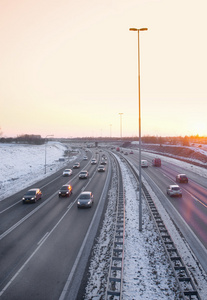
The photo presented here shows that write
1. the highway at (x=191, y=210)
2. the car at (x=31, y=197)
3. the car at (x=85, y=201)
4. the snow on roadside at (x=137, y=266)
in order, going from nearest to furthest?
the snow on roadside at (x=137, y=266)
the highway at (x=191, y=210)
the car at (x=85, y=201)
the car at (x=31, y=197)

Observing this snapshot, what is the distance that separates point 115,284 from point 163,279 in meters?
2.35

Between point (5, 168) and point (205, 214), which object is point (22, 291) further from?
point (5, 168)

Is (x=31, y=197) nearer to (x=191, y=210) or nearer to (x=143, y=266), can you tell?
(x=143, y=266)

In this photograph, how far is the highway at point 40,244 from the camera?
10.5m

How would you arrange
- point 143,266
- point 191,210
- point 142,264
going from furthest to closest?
point 191,210 < point 142,264 < point 143,266

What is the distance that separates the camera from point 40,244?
14727 millimetres

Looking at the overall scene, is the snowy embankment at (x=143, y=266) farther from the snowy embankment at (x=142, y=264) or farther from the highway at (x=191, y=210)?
the highway at (x=191, y=210)

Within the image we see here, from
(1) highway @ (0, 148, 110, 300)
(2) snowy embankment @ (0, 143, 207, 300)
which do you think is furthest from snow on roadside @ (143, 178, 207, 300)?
(1) highway @ (0, 148, 110, 300)

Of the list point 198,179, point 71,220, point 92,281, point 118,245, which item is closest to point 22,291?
point 92,281

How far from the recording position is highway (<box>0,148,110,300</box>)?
10.5m

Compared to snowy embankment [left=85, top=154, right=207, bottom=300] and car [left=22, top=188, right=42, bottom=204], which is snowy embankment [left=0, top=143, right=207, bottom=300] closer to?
snowy embankment [left=85, top=154, right=207, bottom=300]

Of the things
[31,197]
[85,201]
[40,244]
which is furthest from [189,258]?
[31,197]

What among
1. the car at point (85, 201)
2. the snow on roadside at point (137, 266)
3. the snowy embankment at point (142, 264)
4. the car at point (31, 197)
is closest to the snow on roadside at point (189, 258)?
the snowy embankment at point (142, 264)

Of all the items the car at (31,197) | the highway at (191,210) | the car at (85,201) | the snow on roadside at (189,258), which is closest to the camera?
the snow on roadside at (189,258)
